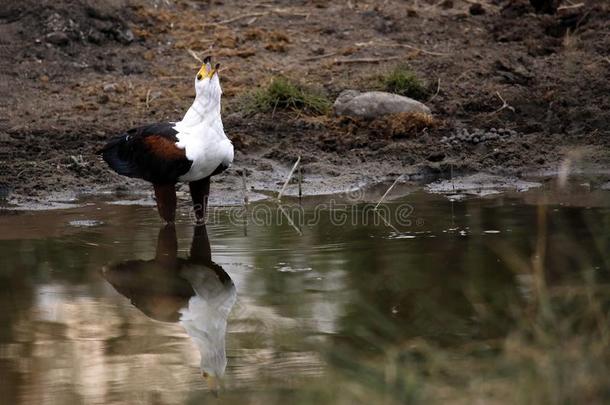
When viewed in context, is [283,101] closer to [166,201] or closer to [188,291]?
[166,201]

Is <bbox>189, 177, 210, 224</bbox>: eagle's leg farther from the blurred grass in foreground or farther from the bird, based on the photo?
the blurred grass in foreground

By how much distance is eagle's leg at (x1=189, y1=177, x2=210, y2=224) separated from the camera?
877cm

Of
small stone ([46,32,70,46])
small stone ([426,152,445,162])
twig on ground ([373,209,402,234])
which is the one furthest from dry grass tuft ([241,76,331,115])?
twig on ground ([373,209,402,234])

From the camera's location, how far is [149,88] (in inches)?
458

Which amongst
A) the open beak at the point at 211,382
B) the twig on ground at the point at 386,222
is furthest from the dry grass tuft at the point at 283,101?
the open beak at the point at 211,382

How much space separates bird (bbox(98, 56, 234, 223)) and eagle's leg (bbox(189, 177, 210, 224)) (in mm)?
30

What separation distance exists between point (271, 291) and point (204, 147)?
150 cm

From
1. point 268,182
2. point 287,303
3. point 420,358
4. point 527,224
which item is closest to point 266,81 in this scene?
point 268,182

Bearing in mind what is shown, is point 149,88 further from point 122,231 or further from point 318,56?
point 122,231

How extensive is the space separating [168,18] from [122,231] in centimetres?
482

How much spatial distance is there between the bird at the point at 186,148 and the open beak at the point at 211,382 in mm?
2820

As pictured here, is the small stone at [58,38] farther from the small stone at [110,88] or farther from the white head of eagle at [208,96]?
the white head of eagle at [208,96]

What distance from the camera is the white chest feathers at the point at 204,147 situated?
8.24 meters

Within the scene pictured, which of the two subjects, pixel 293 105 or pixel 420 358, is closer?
pixel 420 358
